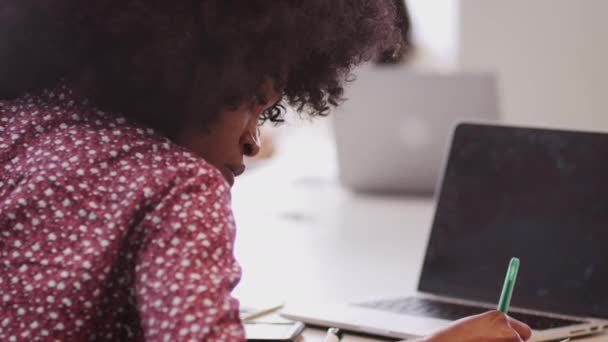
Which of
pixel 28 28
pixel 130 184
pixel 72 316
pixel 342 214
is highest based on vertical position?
pixel 28 28

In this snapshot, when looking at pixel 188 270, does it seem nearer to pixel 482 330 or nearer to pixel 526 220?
pixel 482 330

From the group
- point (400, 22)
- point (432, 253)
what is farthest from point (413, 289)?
point (400, 22)

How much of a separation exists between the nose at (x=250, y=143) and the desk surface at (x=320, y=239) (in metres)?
0.30

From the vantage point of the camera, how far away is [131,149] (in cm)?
76

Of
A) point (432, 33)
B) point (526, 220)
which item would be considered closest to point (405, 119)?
point (526, 220)

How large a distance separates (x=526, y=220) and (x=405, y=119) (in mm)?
964

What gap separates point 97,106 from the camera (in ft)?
2.65

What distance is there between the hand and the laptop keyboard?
0.18 meters

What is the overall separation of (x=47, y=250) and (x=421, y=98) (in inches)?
62.2

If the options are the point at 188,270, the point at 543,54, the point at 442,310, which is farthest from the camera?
the point at 543,54

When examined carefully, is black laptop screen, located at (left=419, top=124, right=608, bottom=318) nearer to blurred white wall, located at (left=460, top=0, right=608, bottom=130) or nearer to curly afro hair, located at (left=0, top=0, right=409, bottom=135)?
curly afro hair, located at (left=0, top=0, right=409, bottom=135)

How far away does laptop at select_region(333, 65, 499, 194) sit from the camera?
2191mm

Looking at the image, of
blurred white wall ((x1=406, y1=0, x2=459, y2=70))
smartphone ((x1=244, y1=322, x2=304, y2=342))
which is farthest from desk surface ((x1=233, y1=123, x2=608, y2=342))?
blurred white wall ((x1=406, y1=0, x2=459, y2=70))

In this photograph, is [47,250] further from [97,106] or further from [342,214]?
[342,214]
